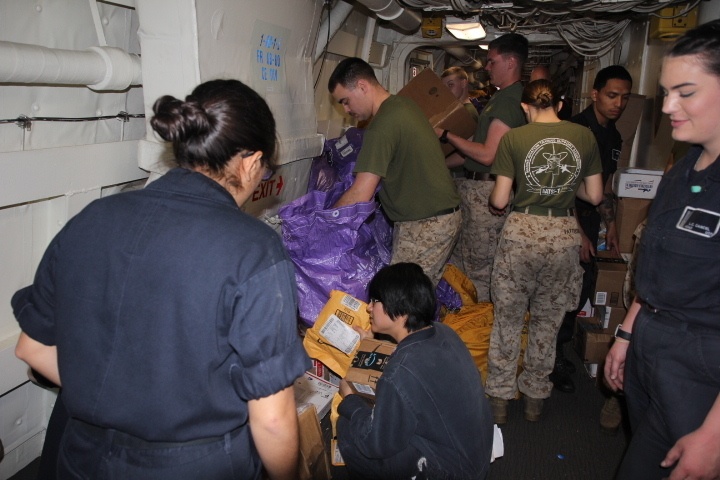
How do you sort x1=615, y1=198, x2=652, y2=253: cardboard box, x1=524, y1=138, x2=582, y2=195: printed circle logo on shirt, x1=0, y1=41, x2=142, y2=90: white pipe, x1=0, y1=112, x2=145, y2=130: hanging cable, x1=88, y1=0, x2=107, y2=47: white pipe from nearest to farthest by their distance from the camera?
x1=0, y1=41, x2=142, y2=90: white pipe
x1=0, y1=112, x2=145, y2=130: hanging cable
x1=88, y1=0, x2=107, y2=47: white pipe
x1=524, y1=138, x2=582, y2=195: printed circle logo on shirt
x1=615, y1=198, x2=652, y2=253: cardboard box

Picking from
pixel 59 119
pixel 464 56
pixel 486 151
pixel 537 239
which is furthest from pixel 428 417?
pixel 464 56

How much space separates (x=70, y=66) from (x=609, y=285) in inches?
125

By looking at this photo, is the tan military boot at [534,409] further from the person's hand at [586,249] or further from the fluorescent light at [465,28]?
the fluorescent light at [465,28]

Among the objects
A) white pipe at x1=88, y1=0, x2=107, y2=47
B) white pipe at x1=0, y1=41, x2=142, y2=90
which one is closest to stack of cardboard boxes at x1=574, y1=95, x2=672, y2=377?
white pipe at x1=0, y1=41, x2=142, y2=90

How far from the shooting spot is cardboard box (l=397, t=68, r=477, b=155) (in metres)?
3.81

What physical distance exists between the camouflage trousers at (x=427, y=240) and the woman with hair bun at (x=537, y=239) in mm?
289

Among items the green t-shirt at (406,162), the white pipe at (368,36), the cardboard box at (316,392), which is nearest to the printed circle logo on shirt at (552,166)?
the green t-shirt at (406,162)

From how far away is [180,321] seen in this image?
1054 millimetres

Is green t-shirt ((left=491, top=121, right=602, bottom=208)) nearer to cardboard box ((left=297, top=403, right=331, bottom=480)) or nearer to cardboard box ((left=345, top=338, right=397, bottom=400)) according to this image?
cardboard box ((left=345, top=338, right=397, bottom=400))

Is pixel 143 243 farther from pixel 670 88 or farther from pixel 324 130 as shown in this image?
pixel 324 130

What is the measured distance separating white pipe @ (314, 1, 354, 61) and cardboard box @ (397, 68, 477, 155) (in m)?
0.66

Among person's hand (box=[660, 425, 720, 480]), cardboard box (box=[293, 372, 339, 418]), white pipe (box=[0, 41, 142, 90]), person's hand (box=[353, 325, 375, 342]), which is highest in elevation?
white pipe (box=[0, 41, 142, 90])

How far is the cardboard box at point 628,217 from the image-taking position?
3.70 meters

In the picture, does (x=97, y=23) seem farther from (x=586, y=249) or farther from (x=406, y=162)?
(x=586, y=249)
